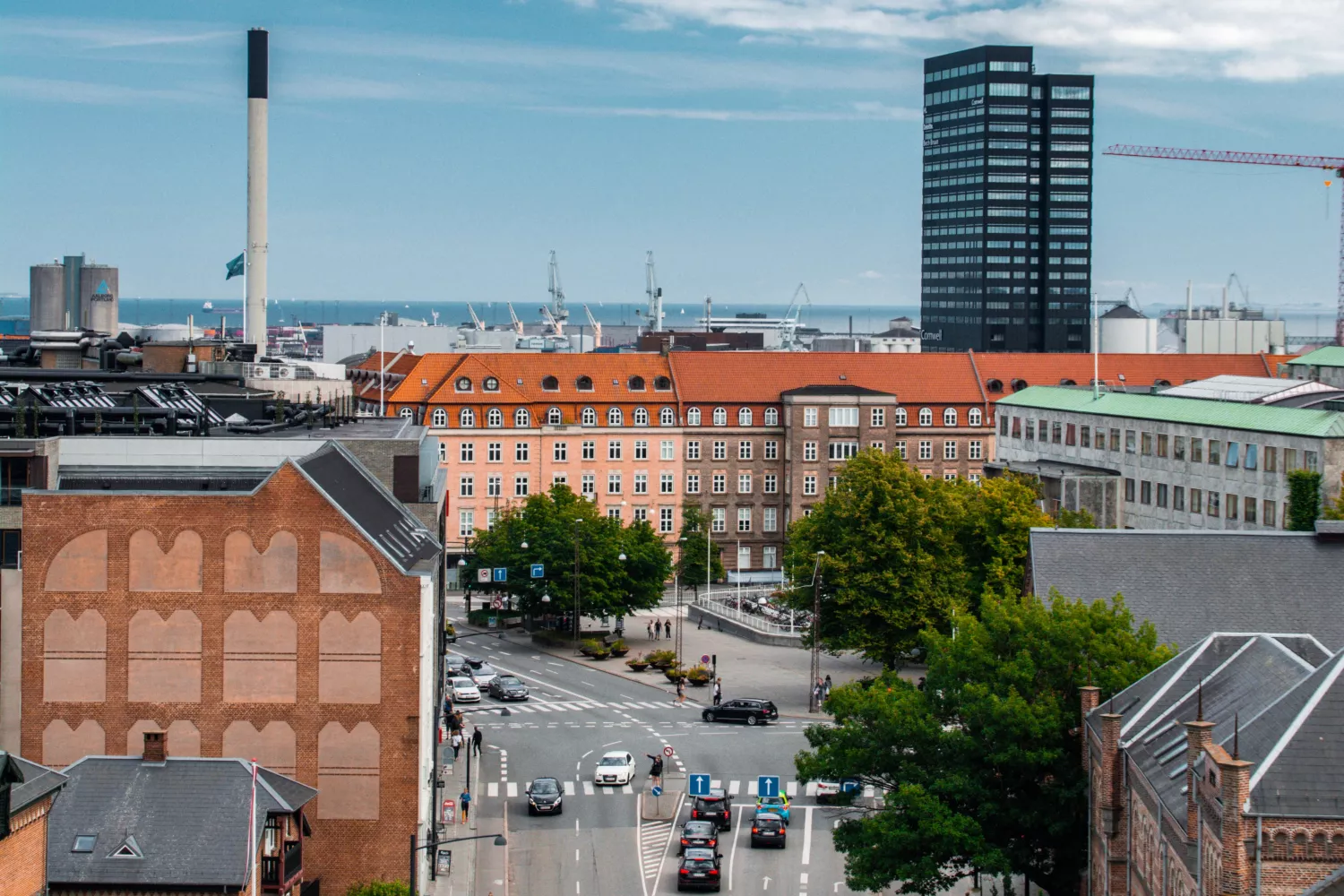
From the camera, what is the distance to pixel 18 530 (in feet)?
199

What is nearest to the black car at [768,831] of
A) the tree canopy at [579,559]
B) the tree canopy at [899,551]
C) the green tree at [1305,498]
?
the tree canopy at [899,551]

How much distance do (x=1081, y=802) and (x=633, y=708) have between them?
141 feet

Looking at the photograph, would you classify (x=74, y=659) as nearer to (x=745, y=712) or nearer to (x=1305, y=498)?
(x=745, y=712)

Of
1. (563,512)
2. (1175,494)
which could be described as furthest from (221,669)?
(1175,494)

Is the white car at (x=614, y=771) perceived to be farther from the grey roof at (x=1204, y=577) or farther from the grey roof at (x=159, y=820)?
the grey roof at (x=159, y=820)

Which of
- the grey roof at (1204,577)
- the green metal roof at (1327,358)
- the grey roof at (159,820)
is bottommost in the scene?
the grey roof at (159,820)

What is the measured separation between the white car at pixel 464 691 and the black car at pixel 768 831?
98.7 ft

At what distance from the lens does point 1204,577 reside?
238ft

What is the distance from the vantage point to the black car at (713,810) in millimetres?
77250

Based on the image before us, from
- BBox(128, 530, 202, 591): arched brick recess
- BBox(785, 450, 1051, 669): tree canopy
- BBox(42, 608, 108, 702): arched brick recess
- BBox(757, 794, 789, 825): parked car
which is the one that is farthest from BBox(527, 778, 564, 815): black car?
BBox(785, 450, 1051, 669): tree canopy

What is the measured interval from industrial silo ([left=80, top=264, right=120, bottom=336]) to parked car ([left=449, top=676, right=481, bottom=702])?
75.3 meters

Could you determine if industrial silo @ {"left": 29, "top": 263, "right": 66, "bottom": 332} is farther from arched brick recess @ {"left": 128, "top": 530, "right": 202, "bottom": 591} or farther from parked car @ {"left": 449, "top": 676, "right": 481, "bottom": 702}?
arched brick recess @ {"left": 128, "top": 530, "right": 202, "bottom": 591}

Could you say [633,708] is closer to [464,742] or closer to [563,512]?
[464,742]

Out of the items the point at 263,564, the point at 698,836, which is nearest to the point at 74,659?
the point at 263,564
